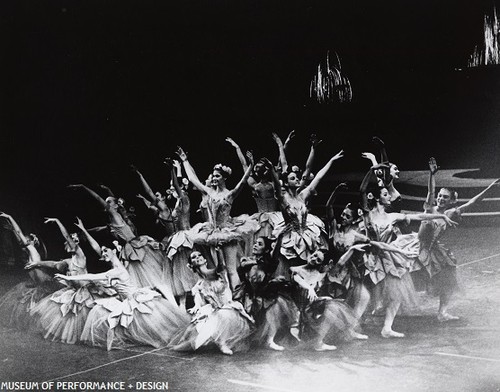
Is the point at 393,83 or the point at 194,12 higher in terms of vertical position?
the point at 194,12

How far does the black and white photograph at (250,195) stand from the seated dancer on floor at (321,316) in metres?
0.02

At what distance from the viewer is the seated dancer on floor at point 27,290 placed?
7715 millimetres

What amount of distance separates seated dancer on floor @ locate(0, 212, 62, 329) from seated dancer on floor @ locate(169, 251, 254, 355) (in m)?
1.70

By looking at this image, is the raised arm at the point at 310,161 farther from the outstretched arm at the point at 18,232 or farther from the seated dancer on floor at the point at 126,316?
the outstretched arm at the point at 18,232

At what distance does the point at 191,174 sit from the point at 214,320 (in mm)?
1716

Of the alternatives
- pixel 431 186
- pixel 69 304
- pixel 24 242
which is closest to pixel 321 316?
pixel 431 186

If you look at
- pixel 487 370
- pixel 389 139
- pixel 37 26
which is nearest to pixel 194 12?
pixel 37 26

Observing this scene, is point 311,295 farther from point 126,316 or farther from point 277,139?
point 277,139

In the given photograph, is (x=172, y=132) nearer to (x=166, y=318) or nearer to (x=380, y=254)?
(x=166, y=318)

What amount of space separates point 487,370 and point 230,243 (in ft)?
8.92

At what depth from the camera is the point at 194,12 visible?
7652 millimetres

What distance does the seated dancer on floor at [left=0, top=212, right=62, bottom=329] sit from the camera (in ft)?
25.3

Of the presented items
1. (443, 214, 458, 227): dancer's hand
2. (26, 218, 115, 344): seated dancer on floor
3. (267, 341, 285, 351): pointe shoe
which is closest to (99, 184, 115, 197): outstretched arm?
(26, 218, 115, 344): seated dancer on floor

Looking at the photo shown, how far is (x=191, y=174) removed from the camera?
25.4 ft
